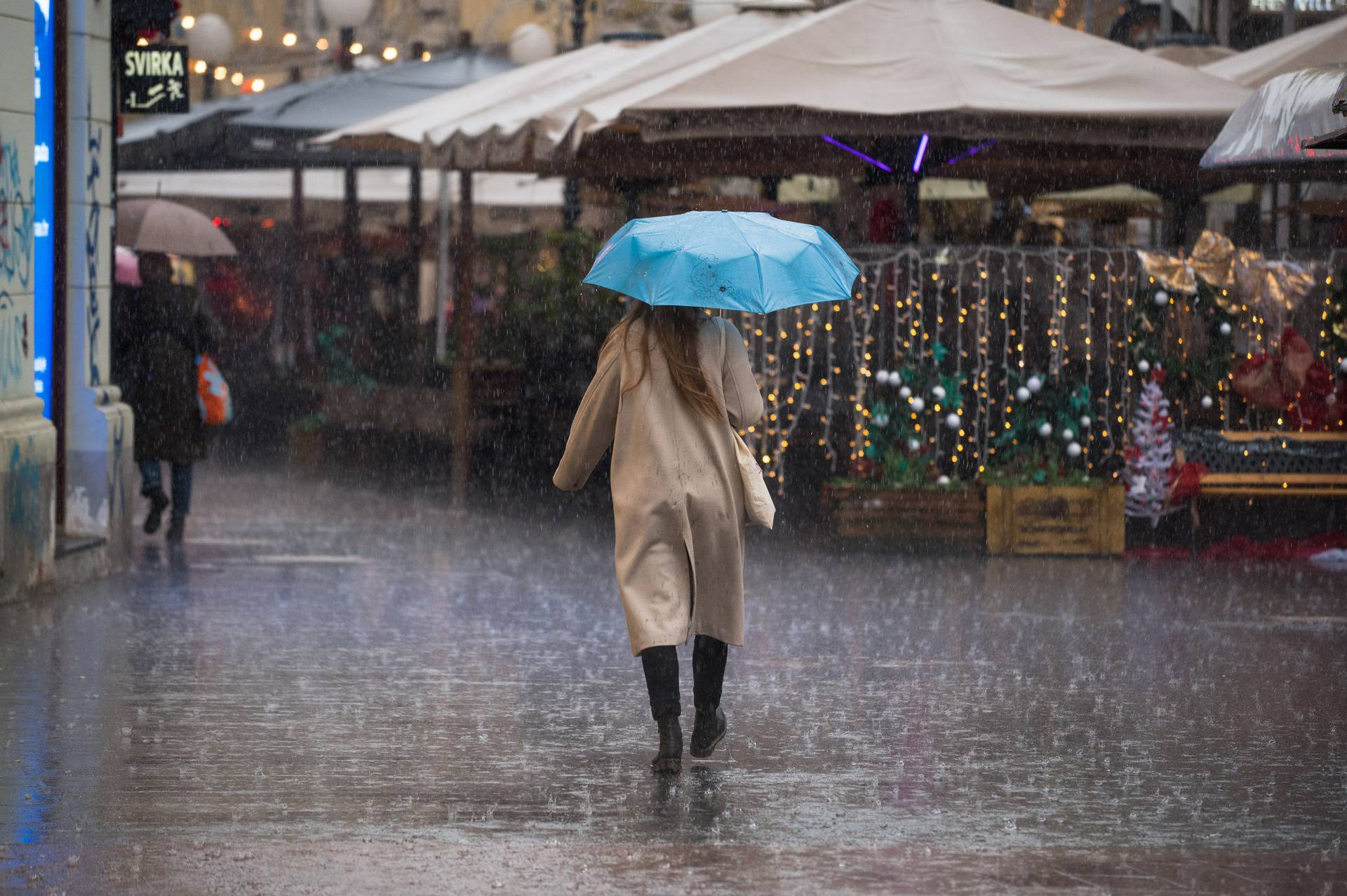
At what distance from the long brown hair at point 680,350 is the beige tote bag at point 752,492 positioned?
0.59ft

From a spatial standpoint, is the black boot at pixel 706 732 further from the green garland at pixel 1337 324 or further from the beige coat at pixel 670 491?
the green garland at pixel 1337 324

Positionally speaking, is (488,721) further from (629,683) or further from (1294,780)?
(1294,780)

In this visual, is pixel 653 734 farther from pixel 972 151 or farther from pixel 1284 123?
pixel 972 151

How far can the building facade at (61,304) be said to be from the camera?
1038 centimetres

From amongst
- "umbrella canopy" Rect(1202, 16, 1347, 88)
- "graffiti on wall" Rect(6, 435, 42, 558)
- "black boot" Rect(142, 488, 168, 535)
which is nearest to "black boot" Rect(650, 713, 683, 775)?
"graffiti on wall" Rect(6, 435, 42, 558)

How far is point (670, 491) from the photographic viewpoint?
6.70m

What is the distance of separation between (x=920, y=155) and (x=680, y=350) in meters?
8.07

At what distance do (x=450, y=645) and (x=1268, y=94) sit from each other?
16.7 feet

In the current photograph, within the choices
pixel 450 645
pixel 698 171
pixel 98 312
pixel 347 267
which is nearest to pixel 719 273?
pixel 450 645

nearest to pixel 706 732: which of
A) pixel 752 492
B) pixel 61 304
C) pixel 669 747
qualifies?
pixel 669 747

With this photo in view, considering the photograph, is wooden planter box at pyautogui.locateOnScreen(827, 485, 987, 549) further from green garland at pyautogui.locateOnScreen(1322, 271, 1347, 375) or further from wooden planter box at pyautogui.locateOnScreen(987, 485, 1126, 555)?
green garland at pyautogui.locateOnScreen(1322, 271, 1347, 375)

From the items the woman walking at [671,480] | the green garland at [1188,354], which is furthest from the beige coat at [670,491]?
the green garland at [1188,354]

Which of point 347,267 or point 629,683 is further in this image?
point 347,267

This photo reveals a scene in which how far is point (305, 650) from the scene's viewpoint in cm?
906
